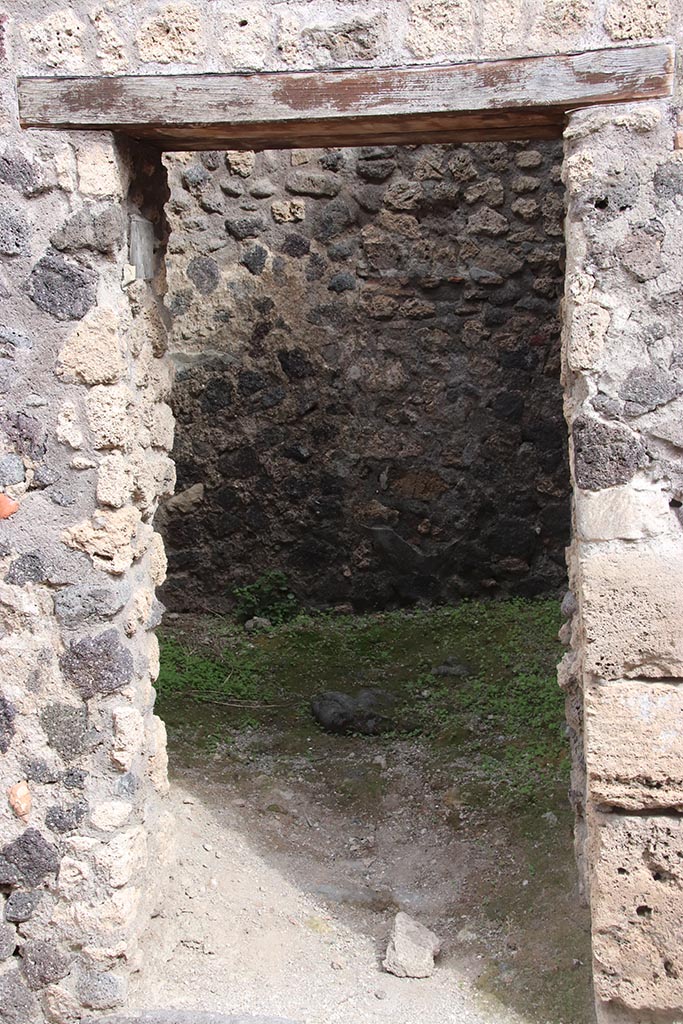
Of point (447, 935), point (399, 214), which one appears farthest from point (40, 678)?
point (399, 214)

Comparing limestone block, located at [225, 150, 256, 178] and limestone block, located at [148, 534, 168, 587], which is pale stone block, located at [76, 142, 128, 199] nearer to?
limestone block, located at [148, 534, 168, 587]

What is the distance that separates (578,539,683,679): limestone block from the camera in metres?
3.03

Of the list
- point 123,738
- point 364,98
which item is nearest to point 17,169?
point 364,98

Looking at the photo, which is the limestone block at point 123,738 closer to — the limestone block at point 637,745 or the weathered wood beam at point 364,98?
the limestone block at point 637,745

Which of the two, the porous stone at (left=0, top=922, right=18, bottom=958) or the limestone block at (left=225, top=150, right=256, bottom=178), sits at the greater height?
the limestone block at (left=225, top=150, right=256, bottom=178)

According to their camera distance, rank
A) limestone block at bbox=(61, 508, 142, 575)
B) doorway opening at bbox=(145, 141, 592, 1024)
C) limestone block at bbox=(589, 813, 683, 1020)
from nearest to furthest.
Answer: limestone block at bbox=(589, 813, 683, 1020)
limestone block at bbox=(61, 508, 142, 575)
doorway opening at bbox=(145, 141, 592, 1024)

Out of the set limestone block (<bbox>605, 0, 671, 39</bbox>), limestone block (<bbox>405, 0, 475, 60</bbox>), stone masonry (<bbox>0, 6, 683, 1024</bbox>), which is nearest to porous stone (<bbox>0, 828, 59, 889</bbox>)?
stone masonry (<bbox>0, 6, 683, 1024</bbox>)

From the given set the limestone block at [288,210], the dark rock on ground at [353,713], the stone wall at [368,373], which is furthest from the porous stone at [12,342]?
the limestone block at [288,210]

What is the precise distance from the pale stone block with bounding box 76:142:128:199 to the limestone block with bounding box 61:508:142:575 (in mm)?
988

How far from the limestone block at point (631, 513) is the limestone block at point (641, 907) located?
0.83 meters

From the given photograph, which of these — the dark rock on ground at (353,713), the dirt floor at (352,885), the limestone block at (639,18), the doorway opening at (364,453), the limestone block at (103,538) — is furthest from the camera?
the doorway opening at (364,453)

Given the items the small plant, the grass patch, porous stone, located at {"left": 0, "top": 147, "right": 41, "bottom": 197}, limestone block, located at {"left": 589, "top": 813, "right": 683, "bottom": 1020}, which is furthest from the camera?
the small plant

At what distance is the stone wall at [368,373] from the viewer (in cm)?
600

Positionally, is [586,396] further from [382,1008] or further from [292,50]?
[382,1008]
